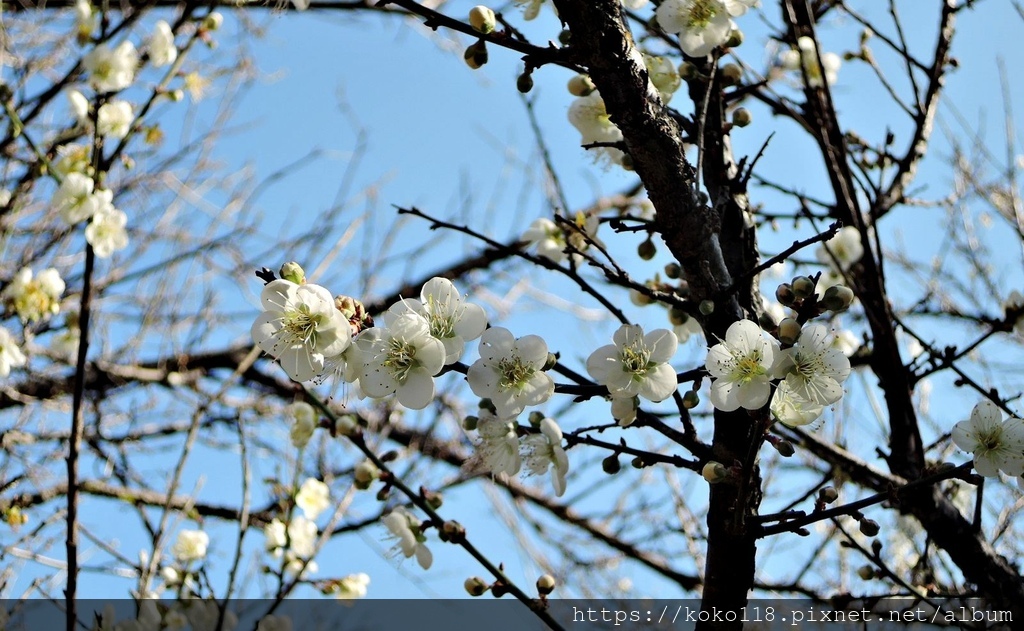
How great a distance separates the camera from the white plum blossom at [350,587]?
102 inches

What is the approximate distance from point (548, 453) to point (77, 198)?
213 cm

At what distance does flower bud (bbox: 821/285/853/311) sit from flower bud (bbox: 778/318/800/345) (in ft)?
0.27

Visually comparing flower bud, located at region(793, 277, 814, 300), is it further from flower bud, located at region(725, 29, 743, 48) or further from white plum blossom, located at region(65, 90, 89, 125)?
white plum blossom, located at region(65, 90, 89, 125)

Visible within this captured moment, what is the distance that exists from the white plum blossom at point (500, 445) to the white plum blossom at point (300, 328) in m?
0.36

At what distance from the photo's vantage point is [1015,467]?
1.49 metres

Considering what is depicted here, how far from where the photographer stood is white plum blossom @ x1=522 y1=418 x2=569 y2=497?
62.7 inches

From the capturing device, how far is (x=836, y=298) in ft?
4.17

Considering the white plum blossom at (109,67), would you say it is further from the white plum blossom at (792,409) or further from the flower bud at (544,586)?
the white plum blossom at (792,409)

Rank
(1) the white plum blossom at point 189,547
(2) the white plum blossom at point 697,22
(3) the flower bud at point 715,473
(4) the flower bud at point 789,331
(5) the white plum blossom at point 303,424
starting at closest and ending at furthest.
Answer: (4) the flower bud at point 789,331 < (3) the flower bud at point 715,473 < (2) the white plum blossom at point 697,22 < (5) the white plum blossom at point 303,424 < (1) the white plum blossom at point 189,547

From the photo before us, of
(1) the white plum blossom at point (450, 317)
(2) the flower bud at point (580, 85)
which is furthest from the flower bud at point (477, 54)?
(1) the white plum blossom at point (450, 317)

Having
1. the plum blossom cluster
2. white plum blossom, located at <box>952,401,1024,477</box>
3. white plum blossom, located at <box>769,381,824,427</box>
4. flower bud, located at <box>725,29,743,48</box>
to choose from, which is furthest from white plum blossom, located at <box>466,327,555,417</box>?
flower bud, located at <box>725,29,743,48</box>

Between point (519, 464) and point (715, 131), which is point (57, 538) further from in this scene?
point (715, 131)

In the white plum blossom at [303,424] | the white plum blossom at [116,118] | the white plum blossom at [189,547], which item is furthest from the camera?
the white plum blossom at [116,118]

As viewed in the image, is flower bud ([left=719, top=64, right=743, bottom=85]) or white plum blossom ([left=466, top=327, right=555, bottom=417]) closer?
white plum blossom ([left=466, top=327, right=555, bottom=417])
